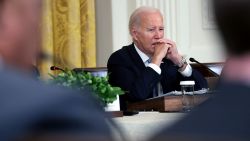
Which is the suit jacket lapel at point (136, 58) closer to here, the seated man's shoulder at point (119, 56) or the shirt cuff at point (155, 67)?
the seated man's shoulder at point (119, 56)

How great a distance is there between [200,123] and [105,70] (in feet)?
12.7

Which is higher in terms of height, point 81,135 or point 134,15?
point 134,15

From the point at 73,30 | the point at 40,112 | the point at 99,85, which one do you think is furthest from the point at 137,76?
the point at 40,112

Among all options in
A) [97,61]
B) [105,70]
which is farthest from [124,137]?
[97,61]

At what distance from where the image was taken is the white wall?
5578mm

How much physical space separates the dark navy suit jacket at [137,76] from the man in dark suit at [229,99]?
3.20m

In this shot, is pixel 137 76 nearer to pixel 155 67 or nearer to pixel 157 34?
pixel 155 67

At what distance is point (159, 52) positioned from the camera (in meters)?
4.24

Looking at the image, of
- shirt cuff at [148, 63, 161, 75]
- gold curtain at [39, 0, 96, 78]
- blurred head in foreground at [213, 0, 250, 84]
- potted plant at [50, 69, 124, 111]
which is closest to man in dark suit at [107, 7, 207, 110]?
shirt cuff at [148, 63, 161, 75]

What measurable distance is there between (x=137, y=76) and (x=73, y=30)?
1.43 m

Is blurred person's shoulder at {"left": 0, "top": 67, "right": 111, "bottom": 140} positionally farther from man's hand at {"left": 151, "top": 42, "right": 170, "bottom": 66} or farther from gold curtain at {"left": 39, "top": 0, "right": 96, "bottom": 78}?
gold curtain at {"left": 39, "top": 0, "right": 96, "bottom": 78}

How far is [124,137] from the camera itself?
1.43 ft

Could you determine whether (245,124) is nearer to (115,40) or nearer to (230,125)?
(230,125)

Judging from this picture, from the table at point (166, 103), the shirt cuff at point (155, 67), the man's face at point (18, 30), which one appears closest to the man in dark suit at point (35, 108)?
the man's face at point (18, 30)
